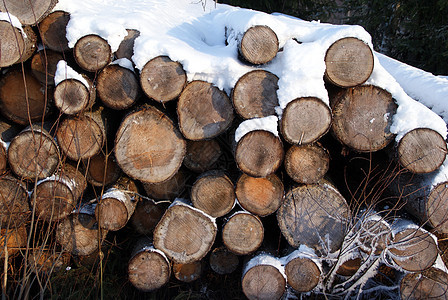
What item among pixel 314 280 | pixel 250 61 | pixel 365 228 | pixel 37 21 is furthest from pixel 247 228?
pixel 37 21

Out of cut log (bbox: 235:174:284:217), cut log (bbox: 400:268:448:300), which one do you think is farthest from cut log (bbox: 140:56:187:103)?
cut log (bbox: 400:268:448:300)

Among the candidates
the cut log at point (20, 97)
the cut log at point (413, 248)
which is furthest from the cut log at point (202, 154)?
the cut log at point (413, 248)

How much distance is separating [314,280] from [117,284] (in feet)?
5.02

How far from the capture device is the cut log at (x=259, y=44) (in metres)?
2.32

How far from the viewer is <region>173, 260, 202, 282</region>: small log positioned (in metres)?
2.72

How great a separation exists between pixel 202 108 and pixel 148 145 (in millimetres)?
467

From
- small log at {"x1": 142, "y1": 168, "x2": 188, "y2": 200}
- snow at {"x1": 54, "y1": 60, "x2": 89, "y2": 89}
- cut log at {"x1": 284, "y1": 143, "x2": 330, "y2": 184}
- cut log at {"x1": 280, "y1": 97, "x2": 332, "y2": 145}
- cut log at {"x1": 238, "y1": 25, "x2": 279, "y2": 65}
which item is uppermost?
cut log at {"x1": 238, "y1": 25, "x2": 279, "y2": 65}

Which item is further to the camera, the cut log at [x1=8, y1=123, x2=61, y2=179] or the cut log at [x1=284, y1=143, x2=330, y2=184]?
the cut log at [x1=8, y1=123, x2=61, y2=179]

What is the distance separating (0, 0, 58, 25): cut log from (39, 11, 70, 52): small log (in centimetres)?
8

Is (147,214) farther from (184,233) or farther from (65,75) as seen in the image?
(65,75)

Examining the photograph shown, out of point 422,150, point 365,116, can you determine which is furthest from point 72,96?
point 422,150

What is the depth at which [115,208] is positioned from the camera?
2.52m

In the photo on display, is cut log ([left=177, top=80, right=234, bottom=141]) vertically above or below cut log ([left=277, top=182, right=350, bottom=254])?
above

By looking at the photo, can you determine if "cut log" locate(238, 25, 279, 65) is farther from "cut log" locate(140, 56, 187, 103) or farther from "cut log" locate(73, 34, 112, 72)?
"cut log" locate(73, 34, 112, 72)
